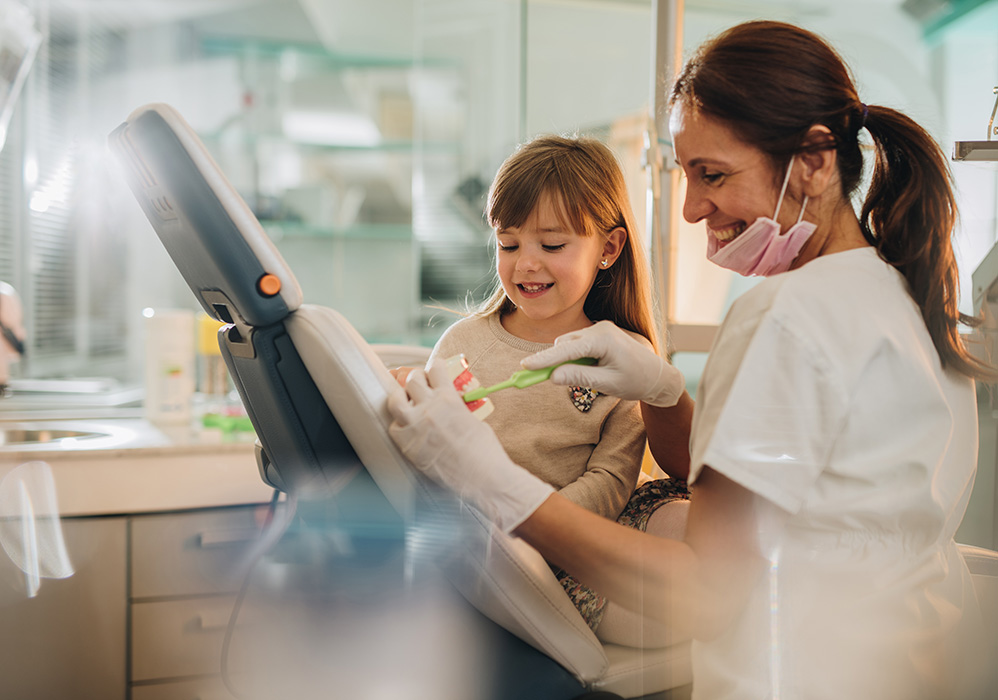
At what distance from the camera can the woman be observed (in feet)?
1.99

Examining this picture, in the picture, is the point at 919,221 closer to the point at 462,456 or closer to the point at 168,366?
the point at 462,456

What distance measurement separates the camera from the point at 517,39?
82.7 inches

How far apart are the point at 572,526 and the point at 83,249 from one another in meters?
1.53

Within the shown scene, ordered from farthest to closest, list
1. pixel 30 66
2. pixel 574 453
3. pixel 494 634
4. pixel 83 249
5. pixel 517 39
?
pixel 517 39
pixel 83 249
pixel 30 66
pixel 574 453
pixel 494 634

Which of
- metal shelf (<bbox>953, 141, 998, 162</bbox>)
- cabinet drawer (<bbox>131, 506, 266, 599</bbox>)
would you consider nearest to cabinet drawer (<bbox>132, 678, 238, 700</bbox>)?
cabinet drawer (<bbox>131, 506, 266, 599</bbox>)

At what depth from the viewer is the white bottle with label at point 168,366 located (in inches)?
64.6

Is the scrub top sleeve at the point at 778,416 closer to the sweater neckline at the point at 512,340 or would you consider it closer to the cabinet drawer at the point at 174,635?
the sweater neckline at the point at 512,340

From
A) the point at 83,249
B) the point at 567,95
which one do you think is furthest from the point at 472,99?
the point at 83,249

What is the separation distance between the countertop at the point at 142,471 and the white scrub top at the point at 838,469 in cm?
99

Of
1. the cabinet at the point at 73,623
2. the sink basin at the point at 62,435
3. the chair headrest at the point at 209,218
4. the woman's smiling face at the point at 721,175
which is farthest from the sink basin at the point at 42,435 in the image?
the woman's smiling face at the point at 721,175

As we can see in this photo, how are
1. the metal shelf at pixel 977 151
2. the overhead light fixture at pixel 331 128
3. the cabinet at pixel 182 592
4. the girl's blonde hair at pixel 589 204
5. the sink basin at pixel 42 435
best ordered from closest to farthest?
the metal shelf at pixel 977 151 < the girl's blonde hair at pixel 589 204 < the cabinet at pixel 182 592 < the sink basin at pixel 42 435 < the overhead light fixture at pixel 331 128

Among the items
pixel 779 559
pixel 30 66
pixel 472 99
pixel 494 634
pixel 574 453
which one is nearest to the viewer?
pixel 779 559

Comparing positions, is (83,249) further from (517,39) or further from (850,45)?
(850,45)

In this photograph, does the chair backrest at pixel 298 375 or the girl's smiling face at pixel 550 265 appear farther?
the girl's smiling face at pixel 550 265
